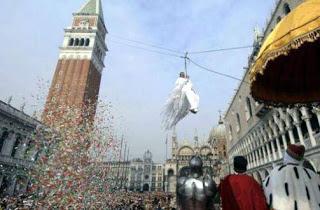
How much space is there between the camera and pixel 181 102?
6.05 meters

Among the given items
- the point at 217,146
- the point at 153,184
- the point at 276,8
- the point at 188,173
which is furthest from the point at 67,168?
the point at 153,184

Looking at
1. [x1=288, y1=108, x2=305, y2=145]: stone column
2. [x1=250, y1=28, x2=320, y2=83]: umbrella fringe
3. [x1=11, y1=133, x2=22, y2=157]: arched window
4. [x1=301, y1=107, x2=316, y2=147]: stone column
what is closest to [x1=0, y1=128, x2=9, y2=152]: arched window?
[x1=11, y1=133, x2=22, y2=157]: arched window

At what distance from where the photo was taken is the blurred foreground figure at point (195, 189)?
4219mm

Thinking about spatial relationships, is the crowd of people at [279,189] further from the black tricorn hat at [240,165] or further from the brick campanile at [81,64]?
the brick campanile at [81,64]

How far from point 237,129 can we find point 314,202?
27064 millimetres

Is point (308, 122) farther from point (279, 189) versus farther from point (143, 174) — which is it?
point (143, 174)

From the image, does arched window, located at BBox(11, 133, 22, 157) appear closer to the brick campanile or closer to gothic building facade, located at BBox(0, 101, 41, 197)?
gothic building facade, located at BBox(0, 101, 41, 197)

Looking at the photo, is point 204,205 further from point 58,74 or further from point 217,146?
point 217,146

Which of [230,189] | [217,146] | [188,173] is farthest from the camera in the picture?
[217,146]

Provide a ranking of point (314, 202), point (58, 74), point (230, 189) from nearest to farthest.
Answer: point (314, 202) → point (230, 189) → point (58, 74)

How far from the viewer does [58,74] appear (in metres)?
42.4

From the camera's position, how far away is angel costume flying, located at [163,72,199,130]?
5.91 meters

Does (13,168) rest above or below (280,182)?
above

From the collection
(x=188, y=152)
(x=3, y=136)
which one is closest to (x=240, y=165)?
(x=3, y=136)
